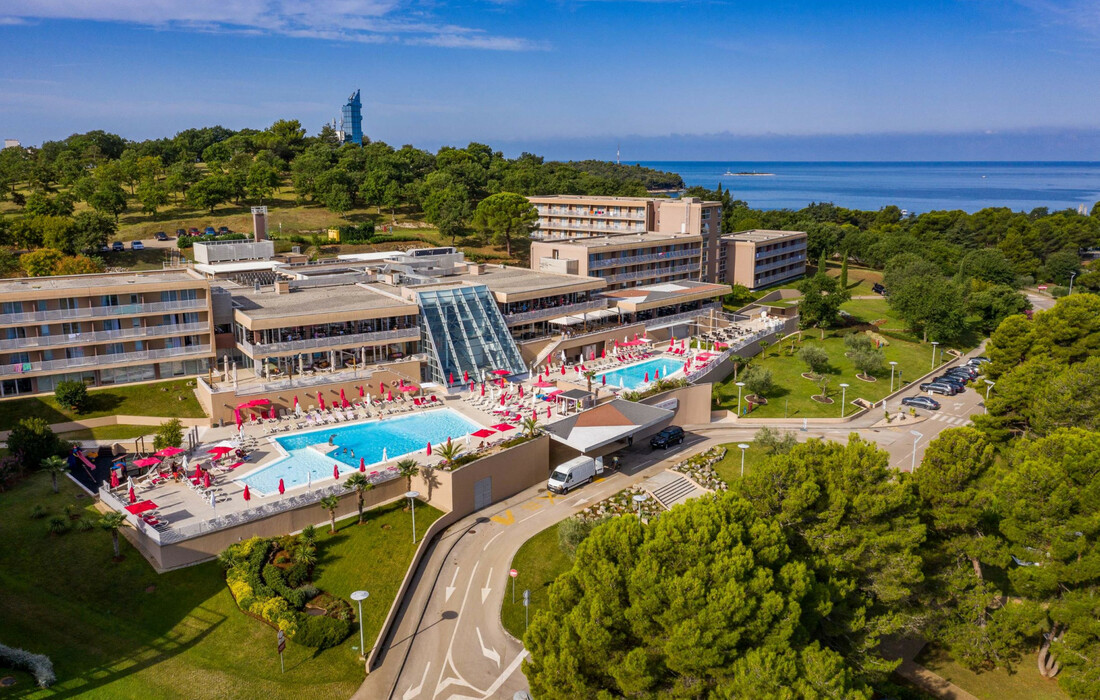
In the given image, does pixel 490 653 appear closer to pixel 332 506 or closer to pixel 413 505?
pixel 413 505

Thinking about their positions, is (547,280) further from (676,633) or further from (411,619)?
(676,633)

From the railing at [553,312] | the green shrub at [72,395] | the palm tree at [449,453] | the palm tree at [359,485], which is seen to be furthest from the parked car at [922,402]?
the green shrub at [72,395]

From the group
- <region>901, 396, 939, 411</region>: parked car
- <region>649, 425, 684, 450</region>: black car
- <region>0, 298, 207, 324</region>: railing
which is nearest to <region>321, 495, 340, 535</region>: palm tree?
<region>649, 425, 684, 450</region>: black car

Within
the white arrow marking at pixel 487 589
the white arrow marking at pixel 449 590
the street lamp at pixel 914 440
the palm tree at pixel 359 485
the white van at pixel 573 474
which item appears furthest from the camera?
the street lamp at pixel 914 440

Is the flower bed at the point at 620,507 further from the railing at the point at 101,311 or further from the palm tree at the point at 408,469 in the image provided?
the railing at the point at 101,311

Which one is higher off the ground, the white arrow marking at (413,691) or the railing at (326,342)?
the railing at (326,342)

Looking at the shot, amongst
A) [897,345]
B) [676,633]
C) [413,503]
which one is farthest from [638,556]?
[897,345]
